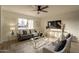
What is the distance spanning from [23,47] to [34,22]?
63cm

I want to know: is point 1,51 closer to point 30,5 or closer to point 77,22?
point 30,5

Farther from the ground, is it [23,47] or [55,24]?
[55,24]

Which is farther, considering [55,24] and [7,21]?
[55,24]

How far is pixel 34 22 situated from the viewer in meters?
1.90

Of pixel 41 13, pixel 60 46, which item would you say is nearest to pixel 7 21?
pixel 41 13

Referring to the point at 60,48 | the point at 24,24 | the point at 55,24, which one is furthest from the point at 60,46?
the point at 24,24

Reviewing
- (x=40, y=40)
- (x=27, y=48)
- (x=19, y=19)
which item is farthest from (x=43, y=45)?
(x=19, y=19)

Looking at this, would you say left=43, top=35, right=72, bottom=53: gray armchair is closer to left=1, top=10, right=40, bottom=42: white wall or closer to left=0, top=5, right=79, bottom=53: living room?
left=0, top=5, right=79, bottom=53: living room

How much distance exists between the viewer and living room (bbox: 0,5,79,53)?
1748mm

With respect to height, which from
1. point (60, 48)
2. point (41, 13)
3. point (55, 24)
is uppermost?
point (41, 13)

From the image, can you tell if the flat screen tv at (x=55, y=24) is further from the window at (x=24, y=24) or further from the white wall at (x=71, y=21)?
the window at (x=24, y=24)

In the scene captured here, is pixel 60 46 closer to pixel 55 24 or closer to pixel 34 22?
pixel 55 24

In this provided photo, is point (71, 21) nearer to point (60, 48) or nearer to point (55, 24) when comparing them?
point (55, 24)

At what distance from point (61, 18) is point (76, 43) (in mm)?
644
